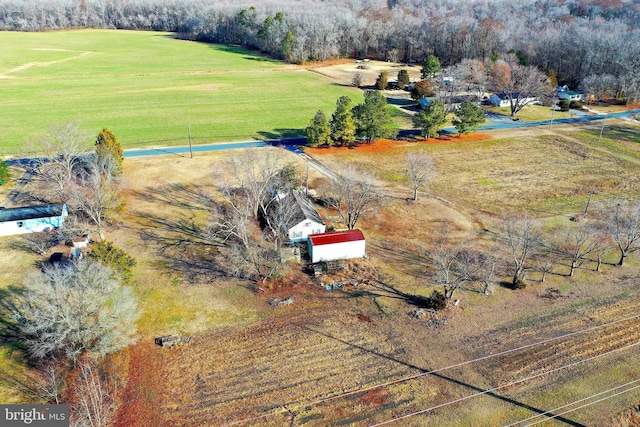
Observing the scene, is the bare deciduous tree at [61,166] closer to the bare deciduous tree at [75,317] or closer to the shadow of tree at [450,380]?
the bare deciduous tree at [75,317]

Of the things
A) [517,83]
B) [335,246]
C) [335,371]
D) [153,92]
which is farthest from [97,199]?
[517,83]

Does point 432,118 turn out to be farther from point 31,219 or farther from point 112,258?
point 31,219

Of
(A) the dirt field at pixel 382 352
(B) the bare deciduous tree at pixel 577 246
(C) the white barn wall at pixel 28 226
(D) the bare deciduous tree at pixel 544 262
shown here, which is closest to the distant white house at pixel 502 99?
(B) the bare deciduous tree at pixel 577 246

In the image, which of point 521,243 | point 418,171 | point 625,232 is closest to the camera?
point 521,243

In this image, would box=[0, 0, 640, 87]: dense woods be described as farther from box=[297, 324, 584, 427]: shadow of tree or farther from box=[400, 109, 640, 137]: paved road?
box=[297, 324, 584, 427]: shadow of tree

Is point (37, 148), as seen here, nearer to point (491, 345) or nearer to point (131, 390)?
point (131, 390)

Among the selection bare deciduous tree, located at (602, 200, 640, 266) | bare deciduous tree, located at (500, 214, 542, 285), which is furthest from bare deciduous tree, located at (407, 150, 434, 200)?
bare deciduous tree, located at (602, 200, 640, 266)

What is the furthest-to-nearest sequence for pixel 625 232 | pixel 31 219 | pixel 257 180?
pixel 257 180 → pixel 31 219 → pixel 625 232

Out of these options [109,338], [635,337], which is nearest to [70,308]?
[109,338]

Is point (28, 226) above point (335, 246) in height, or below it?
below
